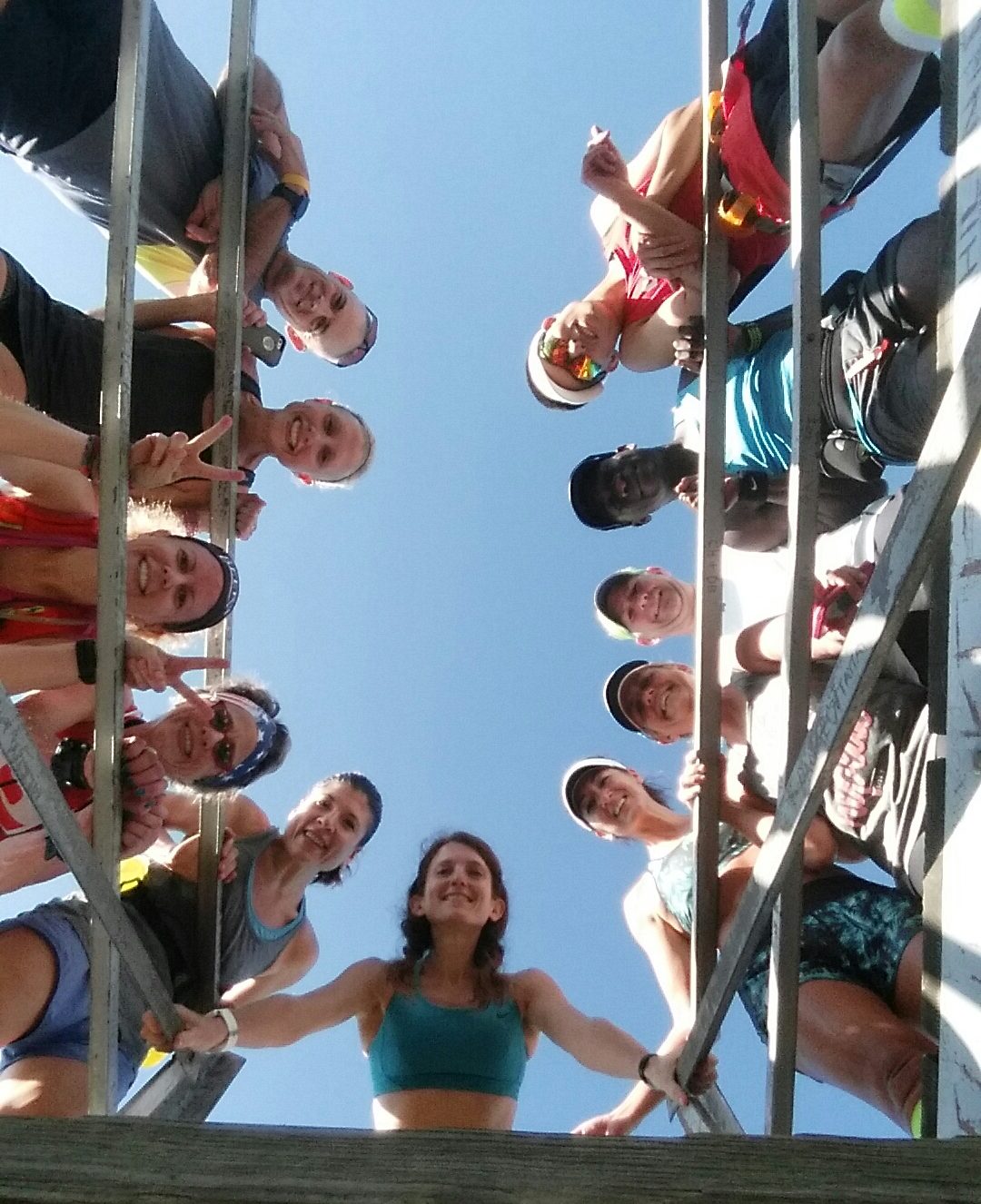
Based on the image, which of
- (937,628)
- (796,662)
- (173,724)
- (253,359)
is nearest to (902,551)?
(937,628)

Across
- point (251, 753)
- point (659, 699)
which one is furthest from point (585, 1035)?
point (251, 753)

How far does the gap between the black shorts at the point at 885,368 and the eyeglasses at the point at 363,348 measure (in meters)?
2.45

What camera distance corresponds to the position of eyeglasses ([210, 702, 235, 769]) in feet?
12.7

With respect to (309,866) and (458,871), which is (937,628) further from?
(309,866)

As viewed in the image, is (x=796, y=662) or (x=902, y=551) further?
(x=796, y=662)

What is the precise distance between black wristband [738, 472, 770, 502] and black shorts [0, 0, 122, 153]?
307cm

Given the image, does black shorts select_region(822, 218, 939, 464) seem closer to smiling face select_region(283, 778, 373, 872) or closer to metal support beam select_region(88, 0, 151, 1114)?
metal support beam select_region(88, 0, 151, 1114)

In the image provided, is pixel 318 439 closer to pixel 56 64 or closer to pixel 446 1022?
pixel 56 64

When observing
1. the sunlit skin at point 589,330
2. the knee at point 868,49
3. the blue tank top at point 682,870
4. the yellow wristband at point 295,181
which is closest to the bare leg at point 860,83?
the knee at point 868,49

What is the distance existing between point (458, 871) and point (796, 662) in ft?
7.28

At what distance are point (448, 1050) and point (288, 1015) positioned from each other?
2.10 ft

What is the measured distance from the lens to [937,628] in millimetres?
1990

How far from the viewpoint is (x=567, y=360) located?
14.9 feet

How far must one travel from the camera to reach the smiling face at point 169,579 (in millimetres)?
3494
